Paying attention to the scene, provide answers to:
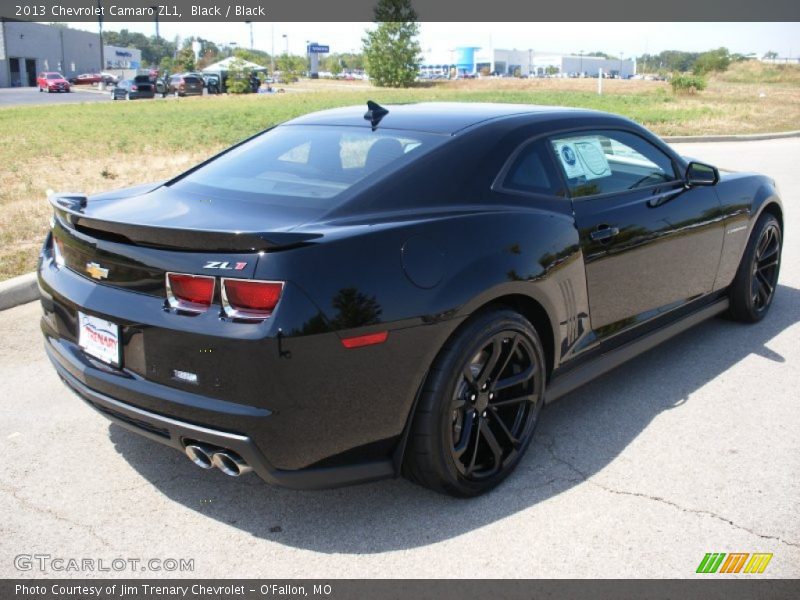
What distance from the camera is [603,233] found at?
3691 mm

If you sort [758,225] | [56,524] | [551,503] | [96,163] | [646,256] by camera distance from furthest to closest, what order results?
1. [96,163]
2. [758,225]
3. [646,256]
4. [551,503]
5. [56,524]

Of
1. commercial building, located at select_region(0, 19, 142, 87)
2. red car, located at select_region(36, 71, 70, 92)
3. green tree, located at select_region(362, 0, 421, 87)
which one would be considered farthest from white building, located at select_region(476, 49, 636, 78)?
red car, located at select_region(36, 71, 70, 92)

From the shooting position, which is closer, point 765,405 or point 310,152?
point 310,152

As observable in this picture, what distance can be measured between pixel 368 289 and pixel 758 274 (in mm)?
3781

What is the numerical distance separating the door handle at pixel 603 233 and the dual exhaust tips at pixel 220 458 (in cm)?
196

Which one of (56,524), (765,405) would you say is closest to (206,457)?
(56,524)

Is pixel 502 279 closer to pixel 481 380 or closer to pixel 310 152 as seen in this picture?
pixel 481 380

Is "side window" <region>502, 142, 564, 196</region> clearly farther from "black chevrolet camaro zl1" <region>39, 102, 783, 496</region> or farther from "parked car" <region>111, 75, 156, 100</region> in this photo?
"parked car" <region>111, 75, 156, 100</region>

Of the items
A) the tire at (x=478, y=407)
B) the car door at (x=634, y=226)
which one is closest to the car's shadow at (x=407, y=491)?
the tire at (x=478, y=407)

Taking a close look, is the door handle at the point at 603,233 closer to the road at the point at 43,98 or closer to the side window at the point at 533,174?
the side window at the point at 533,174

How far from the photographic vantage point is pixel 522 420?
3346 mm

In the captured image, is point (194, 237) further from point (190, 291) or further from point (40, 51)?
point (40, 51)

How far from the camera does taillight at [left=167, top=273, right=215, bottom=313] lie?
2564 mm
